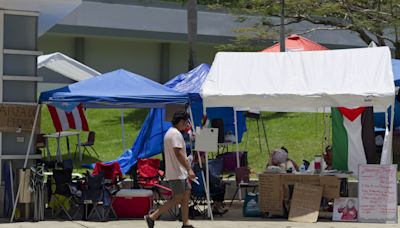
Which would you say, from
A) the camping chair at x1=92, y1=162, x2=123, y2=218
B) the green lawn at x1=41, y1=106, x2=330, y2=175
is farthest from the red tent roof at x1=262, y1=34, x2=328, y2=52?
the camping chair at x1=92, y1=162, x2=123, y2=218

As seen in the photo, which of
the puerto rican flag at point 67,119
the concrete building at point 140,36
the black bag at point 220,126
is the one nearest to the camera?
the puerto rican flag at point 67,119

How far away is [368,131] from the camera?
13625mm

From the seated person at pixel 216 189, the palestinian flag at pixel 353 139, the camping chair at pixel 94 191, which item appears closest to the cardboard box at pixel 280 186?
the seated person at pixel 216 189

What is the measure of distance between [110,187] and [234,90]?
2.54 metres

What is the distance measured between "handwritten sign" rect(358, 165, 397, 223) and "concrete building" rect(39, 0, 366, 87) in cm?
1989

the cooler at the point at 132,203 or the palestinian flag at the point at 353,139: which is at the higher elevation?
the palestinian flag at the point at 353,139

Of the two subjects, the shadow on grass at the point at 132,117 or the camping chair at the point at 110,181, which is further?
the shadow on grass at the point at 132,117

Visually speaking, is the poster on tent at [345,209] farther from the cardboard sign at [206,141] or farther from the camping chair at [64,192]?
the camping chair at [64,192]

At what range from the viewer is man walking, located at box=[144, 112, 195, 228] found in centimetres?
1014

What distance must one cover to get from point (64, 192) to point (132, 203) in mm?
1132

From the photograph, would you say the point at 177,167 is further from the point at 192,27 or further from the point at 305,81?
the point at 192,27

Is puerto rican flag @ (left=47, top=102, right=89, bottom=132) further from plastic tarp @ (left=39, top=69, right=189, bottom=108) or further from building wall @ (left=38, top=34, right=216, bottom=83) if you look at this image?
building wall @ (left=38, top=34, right=216, bottom=83)

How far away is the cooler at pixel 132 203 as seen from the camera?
12234 millimetres

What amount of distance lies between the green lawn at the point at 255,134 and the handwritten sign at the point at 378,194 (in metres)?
6.16
